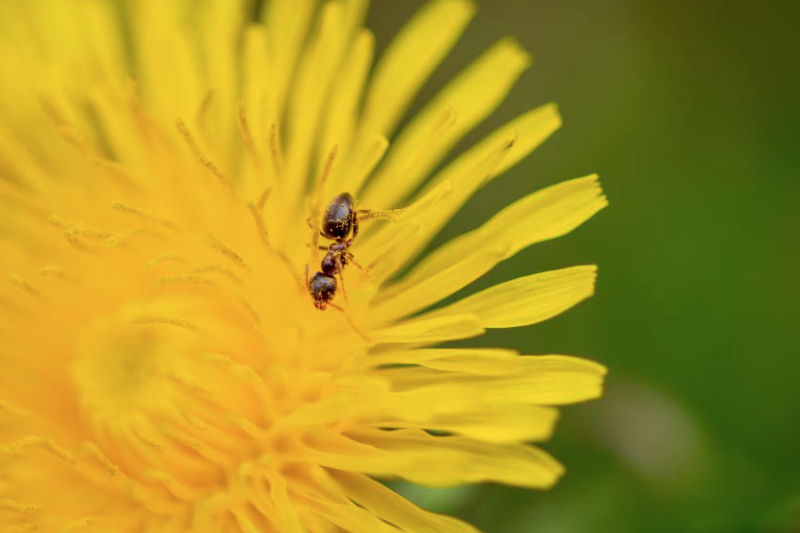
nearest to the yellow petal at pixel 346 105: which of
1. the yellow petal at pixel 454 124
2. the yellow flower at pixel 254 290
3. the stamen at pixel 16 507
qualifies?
the yellow flower at pixel 254 290

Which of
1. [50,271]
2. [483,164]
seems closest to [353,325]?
[483,164]

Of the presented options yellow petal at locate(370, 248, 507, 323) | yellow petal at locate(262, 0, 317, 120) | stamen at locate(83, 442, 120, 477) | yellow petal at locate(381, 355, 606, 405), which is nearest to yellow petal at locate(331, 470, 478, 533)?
yellow petal at locate(381, 355, 606, 405)

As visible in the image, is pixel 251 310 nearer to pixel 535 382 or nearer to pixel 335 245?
pixel 335 245

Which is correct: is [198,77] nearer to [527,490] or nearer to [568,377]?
[568,377]

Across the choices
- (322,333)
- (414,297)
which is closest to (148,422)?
(322,333)

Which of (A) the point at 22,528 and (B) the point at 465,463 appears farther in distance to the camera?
(A) the point at 22,528

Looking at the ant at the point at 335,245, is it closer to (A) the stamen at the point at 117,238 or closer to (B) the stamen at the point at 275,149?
A: (B) the stamen at the point at 275,149
